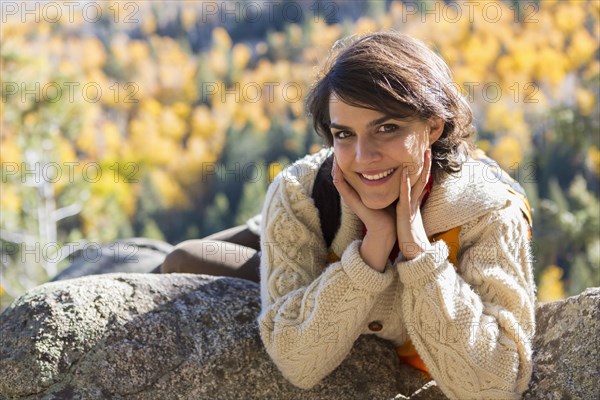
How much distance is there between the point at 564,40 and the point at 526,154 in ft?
129

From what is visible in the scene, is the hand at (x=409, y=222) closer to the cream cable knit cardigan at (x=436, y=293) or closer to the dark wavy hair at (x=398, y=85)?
the cream cable knit cardigan at (x=436, y=293)

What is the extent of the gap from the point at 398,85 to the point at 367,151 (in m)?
0.28

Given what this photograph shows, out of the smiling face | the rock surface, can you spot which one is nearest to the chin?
the smiling face

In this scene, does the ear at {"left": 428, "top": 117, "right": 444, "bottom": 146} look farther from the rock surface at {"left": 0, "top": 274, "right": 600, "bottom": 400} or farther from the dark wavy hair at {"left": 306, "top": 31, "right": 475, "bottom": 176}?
the rock surface at {"left": 0, "top": 274, "right": 600, "bottom": 400}

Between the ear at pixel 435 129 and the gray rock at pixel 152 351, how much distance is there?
1084mm

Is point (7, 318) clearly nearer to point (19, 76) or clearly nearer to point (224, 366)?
point (224, 366)

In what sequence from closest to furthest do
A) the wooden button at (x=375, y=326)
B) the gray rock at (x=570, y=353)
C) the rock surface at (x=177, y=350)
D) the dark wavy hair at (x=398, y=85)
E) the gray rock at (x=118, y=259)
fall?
the dark wavy hair at (x=398, y=85)
the gray rock at (x=570, y=353)
the rock surface at (x=177, y=350)
the wooden button at (x=375, y=326)
the gray rock at (x=118, y=259)

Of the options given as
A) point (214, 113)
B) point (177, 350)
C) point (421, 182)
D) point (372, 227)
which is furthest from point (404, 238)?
point (214, 113)

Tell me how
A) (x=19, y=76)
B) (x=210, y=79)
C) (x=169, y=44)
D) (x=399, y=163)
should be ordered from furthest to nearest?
(x=169, y=44), (x=210, y=79), (x=19, y=76), (x=399, y=163)

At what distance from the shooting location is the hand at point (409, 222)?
2.93m

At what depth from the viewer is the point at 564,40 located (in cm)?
8912

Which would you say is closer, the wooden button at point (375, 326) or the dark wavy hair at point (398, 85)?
the dark wavy hair at point (398, 85)

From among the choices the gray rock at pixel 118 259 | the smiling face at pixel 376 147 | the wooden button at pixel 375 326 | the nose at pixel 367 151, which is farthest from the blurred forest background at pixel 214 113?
the nose at pixel 367 151

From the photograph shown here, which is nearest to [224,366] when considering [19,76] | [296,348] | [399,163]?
[296,348]
